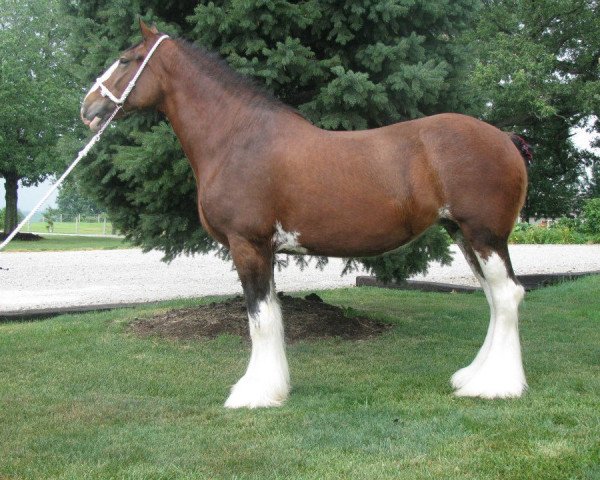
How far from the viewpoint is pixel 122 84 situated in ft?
16.3

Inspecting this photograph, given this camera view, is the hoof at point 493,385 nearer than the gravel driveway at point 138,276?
Yes

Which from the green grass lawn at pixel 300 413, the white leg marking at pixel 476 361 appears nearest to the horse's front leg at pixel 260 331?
the green grass lawn at pixel 300 413

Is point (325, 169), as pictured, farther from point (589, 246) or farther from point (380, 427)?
point (589, 246)

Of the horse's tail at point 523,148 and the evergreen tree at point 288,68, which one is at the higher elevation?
the evergreen tree at point 288,68

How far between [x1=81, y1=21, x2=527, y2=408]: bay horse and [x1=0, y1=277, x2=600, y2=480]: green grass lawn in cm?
37

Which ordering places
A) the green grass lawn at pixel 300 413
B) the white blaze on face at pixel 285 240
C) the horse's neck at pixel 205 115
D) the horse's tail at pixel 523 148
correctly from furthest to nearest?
the horse's tail at pixel 523 148, the horse's neck at pixel 205 115, the white blaze on face at pixel 285 240, the green grass lawn at pixel 300 413

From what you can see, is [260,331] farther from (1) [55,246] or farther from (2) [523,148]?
(1) [55,246]

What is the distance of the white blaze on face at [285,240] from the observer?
4.68 meters

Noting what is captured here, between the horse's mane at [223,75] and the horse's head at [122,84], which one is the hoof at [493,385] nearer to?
the horse's mane at [223,75]

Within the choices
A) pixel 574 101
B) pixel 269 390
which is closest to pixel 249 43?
pixel 269 390

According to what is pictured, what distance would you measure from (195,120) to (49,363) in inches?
106

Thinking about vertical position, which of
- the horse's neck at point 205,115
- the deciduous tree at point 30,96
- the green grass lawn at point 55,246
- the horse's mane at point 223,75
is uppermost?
the deciduous tree at point 30,96

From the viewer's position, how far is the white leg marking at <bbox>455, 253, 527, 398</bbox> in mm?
4645

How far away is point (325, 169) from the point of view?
4.62 meters
